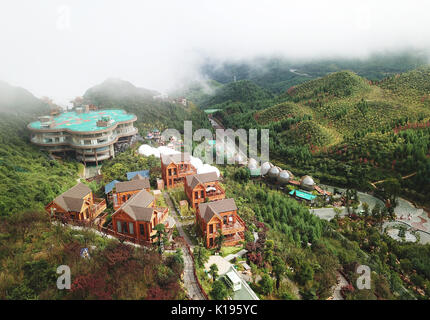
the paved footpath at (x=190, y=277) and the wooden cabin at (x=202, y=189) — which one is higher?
the wooden cabin at (x=202, y=189)

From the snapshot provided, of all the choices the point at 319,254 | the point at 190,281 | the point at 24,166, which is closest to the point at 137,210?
the point at 190,281

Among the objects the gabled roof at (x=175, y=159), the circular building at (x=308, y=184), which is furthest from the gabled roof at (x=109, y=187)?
the circular building at (x=308, y=184)

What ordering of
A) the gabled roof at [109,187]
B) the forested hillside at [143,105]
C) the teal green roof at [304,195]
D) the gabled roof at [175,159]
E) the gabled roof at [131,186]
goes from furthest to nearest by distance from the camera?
the forested hillside at [143,105] → the teal green roof at [304,195] → the gabled roof at [175,159] → the gabled roof at [109,187] → the gabled roof at [131,186]

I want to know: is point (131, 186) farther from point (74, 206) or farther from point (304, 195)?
point (304, 195)

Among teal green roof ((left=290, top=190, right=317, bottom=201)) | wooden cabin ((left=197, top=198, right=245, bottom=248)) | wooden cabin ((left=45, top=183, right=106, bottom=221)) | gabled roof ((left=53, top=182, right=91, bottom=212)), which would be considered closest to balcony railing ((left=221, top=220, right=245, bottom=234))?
wooden cabin ((left=197, top=198, right=245, bottom=248))

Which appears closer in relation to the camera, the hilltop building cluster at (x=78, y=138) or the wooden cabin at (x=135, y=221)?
the wooden cabin at (x=135, y=221)

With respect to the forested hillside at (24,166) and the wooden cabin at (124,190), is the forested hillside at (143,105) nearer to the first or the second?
the forested hillside at (24,166)
